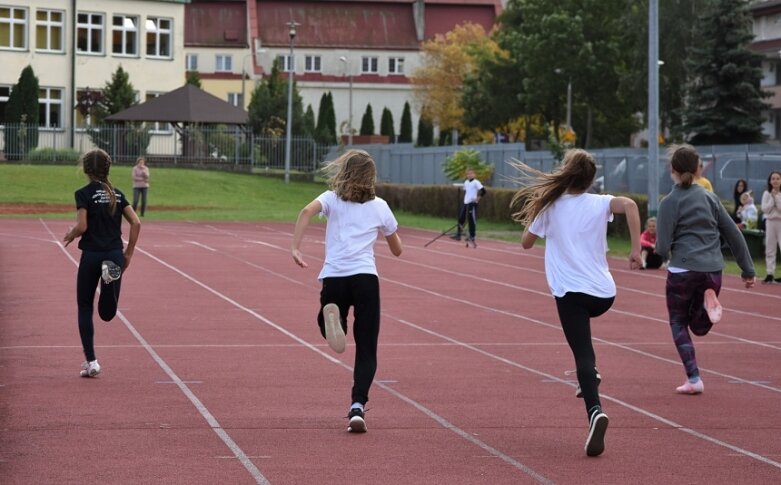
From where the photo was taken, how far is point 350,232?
9164 mm

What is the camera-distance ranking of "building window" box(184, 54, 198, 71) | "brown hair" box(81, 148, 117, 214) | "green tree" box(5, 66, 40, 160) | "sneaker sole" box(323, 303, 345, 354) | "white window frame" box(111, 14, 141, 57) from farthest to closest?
"building window" box(184, 54, 198, 71) → "white window frame" box(111, 14, 141, 57) → "green tree" box(5, 66, 40, 160) → "brown hair" box(81, 148, 117, 214) → "sneaker sole" box(323, 303, 345, 354)

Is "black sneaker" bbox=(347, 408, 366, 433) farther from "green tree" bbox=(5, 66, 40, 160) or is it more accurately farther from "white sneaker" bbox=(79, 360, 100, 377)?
"green tree" bbox=(5, 66, 40, 160)

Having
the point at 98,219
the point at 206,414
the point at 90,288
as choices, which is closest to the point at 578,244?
the point at 206,414

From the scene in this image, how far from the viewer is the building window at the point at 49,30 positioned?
68500mm

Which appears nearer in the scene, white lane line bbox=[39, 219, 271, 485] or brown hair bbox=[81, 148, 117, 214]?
white lane line bbox=[39, 219, 271, 485]

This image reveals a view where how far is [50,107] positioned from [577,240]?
6267 cm

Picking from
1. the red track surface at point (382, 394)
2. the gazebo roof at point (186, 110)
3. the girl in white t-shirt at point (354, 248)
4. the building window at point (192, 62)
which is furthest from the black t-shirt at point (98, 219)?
the building window at point (192, 62)

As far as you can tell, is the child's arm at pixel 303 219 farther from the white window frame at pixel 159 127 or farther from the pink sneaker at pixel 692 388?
the white window frame at pixel 159 127

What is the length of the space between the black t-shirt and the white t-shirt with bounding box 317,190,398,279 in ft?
9.06

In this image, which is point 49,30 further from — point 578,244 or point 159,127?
point 578,244

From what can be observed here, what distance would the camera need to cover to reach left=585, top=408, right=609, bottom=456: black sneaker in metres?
8.34

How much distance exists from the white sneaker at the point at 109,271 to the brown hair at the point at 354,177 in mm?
2859

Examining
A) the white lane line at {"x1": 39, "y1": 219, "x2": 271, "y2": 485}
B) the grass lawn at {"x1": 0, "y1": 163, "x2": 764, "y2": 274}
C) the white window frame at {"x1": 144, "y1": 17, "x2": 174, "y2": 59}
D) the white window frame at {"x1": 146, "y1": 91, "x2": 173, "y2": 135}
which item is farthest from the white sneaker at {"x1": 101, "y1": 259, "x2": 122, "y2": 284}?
the white window frame at {"x1": 144, "y1": 17, "x2": 174, "y2": 59}

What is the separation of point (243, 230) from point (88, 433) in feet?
97.4
